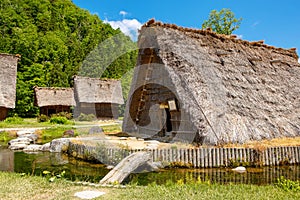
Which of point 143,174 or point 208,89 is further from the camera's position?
point 208,89

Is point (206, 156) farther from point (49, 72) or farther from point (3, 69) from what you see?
point (49, 72)

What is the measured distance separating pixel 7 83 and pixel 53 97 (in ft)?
28.8

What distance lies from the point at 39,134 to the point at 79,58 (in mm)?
37614

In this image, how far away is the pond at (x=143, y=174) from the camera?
798 centimetres

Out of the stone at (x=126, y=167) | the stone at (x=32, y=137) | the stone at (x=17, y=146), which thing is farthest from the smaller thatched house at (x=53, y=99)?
the stone at (x=126, y=167)

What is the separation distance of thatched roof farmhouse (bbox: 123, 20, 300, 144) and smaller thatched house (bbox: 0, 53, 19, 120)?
14.3 meters

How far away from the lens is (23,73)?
139ft

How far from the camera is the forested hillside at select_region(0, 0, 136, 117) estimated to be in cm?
4294

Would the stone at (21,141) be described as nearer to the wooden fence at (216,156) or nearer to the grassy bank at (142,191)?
the wooden fence at (216,156)

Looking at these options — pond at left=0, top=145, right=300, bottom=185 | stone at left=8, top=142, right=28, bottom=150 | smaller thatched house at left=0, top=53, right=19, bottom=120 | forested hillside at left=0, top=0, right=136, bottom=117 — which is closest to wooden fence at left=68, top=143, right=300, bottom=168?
pond at left=0, top=145, right=300, bottom=185

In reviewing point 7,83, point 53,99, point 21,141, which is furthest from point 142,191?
point 53,99

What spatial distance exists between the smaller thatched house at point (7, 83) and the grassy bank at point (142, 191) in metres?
21.2

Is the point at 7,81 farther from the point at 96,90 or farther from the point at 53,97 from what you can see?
the point at 96,90

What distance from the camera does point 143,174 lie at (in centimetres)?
874
